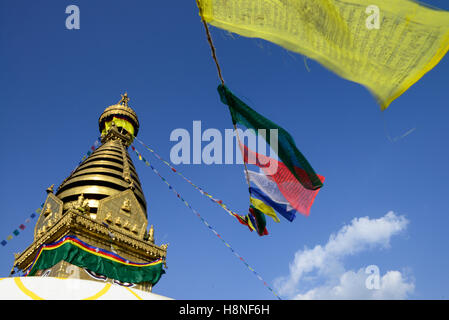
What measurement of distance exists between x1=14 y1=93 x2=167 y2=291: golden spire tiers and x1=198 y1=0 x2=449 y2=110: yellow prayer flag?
15.2 m

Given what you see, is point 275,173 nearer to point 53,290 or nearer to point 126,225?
point 53,290

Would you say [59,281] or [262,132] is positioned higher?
[262,132]

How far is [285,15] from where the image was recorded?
13.9 feet

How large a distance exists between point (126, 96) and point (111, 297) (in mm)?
28886

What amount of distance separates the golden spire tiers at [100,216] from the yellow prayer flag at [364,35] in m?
15.2

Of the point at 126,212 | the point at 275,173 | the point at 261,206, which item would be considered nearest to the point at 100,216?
the point at 126,212

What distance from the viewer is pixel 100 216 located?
63.5 feet

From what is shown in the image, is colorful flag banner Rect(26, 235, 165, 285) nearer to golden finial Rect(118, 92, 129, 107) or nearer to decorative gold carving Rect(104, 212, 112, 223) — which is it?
decorative gold carving Rect(104, 212, 112, 223)

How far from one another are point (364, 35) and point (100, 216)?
1812cm

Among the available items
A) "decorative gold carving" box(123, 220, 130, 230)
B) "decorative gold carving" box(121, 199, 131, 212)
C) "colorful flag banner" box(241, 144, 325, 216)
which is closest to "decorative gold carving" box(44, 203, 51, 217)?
"decorative gold carving" box(121, 199, 131, 212)

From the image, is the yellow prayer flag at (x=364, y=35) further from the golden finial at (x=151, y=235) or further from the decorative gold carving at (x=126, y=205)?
the decorative gold carving at (x=126, y=205)
